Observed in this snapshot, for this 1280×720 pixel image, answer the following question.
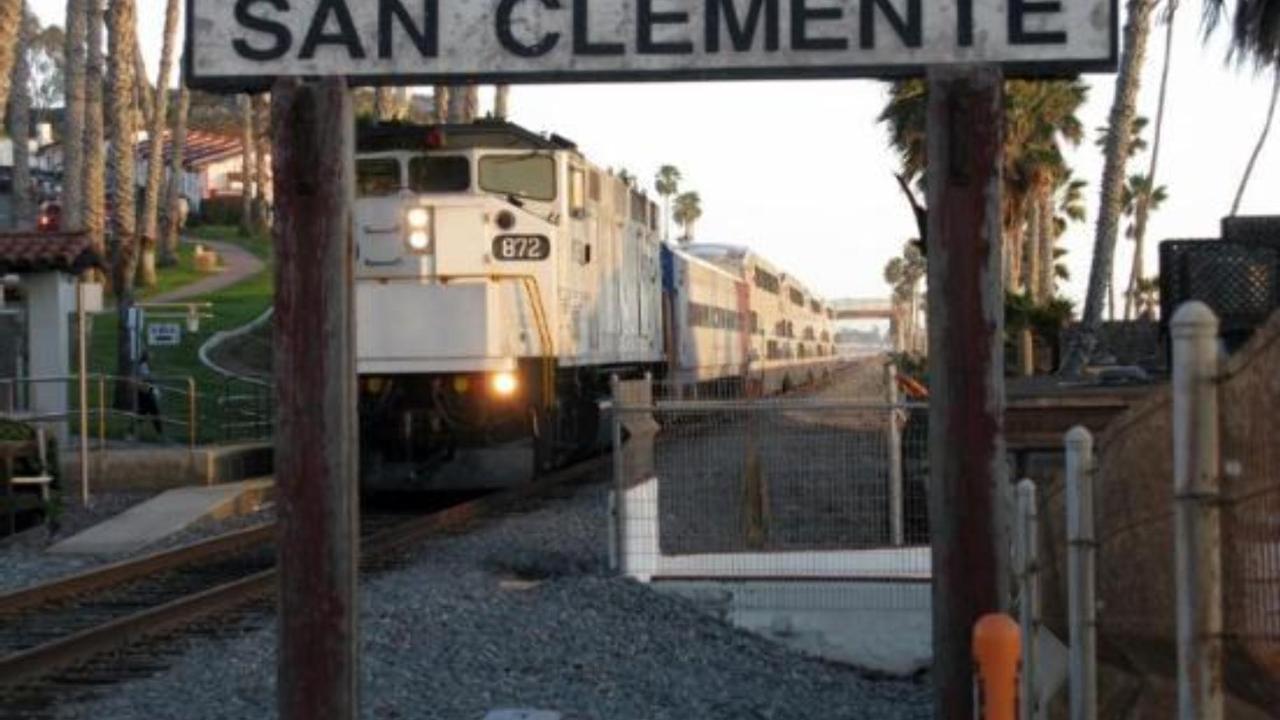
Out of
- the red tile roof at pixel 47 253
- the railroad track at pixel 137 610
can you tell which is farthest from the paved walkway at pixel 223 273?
the railroad track at pixel 137 610

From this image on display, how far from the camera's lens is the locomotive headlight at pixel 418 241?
60.1ft

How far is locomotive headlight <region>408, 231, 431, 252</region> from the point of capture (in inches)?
721

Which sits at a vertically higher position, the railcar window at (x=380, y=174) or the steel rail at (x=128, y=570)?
the railcar window at (x=380, y=174)

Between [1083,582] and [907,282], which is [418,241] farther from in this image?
[907,282]

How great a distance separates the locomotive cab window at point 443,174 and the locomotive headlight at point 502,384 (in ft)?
7.16

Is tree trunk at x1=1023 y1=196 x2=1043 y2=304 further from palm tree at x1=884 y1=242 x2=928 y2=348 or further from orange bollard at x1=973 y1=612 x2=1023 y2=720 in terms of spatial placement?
orange bollard at x1=973 y1=612 x2=1023 y2=720

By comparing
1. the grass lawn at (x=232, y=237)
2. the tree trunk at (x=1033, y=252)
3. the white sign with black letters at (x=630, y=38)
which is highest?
the grass lawn at (x=232, y=237)

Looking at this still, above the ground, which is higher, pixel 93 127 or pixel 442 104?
pixel 442 104

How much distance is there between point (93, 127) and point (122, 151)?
2.81 metres

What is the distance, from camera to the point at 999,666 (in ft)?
16.0

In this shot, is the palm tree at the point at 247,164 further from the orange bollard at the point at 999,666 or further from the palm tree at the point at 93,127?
the orange bollard at the point at 999,666

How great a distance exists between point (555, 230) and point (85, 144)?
18348 mm

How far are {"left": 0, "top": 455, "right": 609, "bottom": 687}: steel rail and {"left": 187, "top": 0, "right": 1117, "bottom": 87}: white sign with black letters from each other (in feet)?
15.6

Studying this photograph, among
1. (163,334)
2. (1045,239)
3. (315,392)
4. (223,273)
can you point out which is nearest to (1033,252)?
(1045,239)
